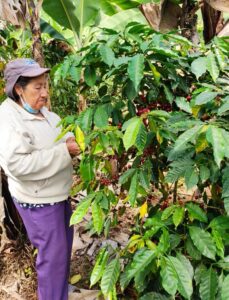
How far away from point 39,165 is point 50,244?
0.46 m

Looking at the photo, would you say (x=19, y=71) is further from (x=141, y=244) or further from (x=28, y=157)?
(x=141, y=244)

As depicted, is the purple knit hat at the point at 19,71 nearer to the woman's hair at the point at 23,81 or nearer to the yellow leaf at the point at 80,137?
the woman's hair at the point at 23,81

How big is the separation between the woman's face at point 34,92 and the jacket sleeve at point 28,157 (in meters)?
0.16

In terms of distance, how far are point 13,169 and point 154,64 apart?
2.59 feet

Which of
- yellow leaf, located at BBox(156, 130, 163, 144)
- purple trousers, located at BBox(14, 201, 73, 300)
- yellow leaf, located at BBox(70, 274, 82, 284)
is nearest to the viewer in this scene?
yellow leaf, located at BBox(156, 130, 163, 144)

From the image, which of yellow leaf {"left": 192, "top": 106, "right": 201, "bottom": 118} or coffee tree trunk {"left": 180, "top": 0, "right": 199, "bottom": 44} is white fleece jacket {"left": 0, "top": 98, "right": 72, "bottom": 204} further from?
coffee tree trunk {"left": 180, "top": 0, "right": 199, "bottom": 44}

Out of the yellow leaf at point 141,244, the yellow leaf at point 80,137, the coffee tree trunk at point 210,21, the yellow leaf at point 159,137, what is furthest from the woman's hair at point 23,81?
the coffee tree trunk at point 210,21

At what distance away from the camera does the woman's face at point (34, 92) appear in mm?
1725

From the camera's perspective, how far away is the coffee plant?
1.16 meters

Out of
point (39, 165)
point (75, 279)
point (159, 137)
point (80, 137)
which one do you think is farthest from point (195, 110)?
point (75, 279)

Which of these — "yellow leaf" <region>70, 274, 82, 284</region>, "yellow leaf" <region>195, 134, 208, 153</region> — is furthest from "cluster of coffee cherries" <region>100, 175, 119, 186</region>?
"yellow leaf" <region>70, 274, 82, 284</region>

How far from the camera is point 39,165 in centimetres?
169

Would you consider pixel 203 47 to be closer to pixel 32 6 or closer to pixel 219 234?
pixel 219 234

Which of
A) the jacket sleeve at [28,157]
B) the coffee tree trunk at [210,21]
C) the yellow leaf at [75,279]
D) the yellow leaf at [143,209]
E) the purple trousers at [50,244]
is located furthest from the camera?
the coffee tree trunk at [210,21]
